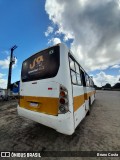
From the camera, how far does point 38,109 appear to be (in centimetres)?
381

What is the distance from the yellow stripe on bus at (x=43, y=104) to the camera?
337 cm

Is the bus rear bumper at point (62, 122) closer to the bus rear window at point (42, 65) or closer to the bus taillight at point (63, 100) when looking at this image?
the bus taillight at point (63, 100)

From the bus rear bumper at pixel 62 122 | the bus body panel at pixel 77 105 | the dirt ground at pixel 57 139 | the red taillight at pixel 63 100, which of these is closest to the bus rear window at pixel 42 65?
the red taillight at pixel 63 100

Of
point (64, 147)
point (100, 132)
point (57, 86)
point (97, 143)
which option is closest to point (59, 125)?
point (64, 147)

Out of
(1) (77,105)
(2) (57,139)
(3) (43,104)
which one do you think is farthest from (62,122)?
(2) (57,139)

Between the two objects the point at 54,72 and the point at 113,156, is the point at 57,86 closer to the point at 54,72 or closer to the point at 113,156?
the point at 54,72

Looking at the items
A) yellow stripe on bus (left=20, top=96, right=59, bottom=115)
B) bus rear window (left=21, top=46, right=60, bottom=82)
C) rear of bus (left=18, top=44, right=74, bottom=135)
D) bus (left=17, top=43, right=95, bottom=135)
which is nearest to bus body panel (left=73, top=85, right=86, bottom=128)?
bus (left=17, top=43, right=95, bottom=135)

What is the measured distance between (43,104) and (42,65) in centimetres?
121

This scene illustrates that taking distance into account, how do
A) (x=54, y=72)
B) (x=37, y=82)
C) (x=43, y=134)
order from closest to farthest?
(x=54, y=72) → (x=37, y=82) → (x=43, y=134)

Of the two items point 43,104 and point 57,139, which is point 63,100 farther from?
point 57,139

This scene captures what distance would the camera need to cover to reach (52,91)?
349 cm

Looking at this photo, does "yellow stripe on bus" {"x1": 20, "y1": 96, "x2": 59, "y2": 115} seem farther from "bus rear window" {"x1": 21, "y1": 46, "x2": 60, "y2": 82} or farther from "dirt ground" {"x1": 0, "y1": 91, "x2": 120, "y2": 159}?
"dirt ground" {"x1": 0, "y1": 91, "x2": 120, "y2": 159}

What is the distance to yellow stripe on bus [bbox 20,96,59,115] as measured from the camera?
3.37 metres

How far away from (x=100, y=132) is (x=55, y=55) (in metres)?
3.10
